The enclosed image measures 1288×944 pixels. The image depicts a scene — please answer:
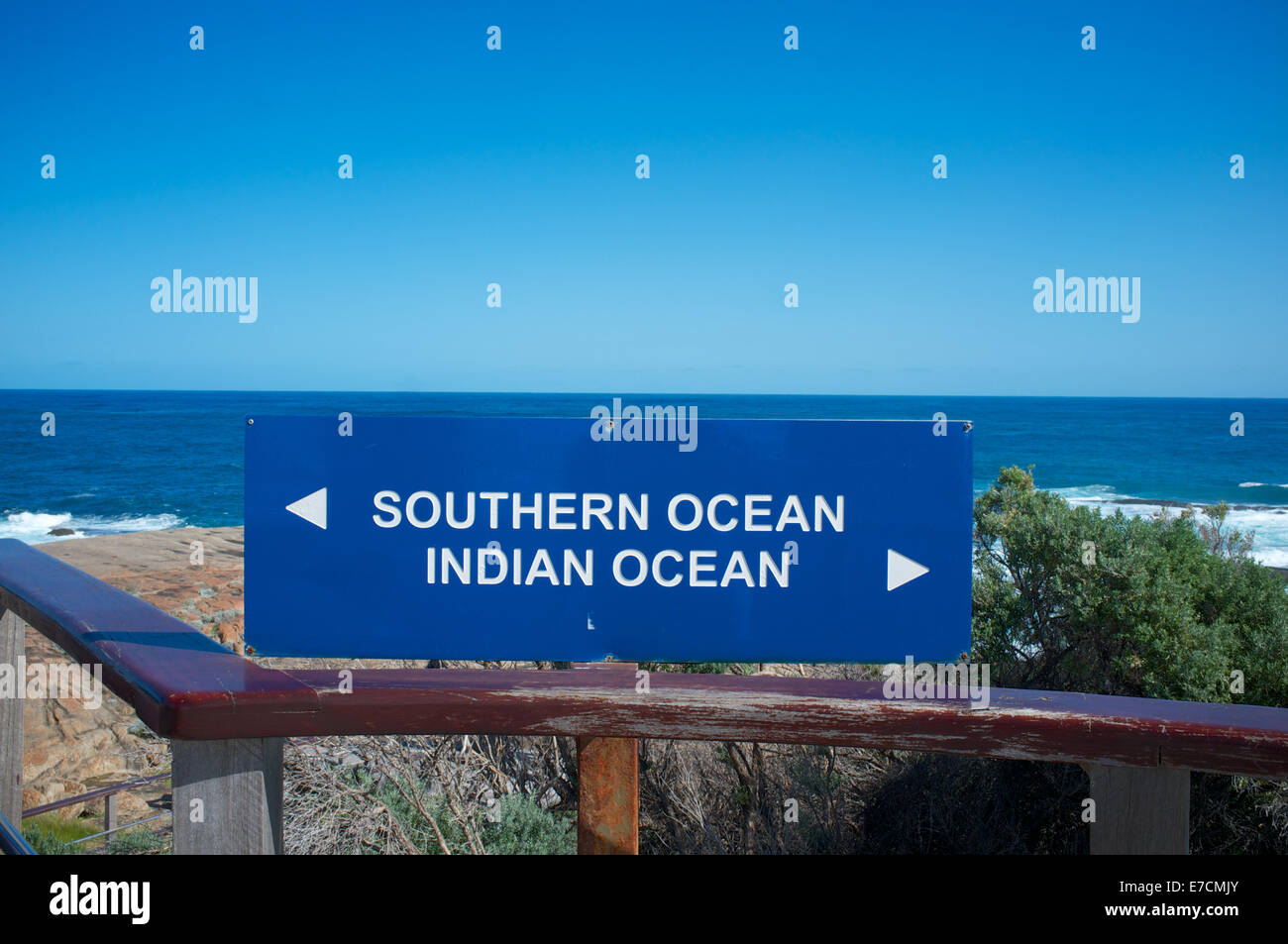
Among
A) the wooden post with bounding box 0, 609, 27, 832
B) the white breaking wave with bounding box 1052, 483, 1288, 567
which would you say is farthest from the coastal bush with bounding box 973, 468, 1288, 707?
the white breaking wave with bounding box 1052, 483, 1288, 567

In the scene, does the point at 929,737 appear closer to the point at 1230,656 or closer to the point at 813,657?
the point at 813,657

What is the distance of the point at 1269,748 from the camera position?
47.5 inches

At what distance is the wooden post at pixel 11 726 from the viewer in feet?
6.56

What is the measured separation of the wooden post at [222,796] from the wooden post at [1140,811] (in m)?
1.27

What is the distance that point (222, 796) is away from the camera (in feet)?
4.29

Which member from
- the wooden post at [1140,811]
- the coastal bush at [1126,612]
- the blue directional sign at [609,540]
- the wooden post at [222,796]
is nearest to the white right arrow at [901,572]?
the blue directional sign at [609,540]

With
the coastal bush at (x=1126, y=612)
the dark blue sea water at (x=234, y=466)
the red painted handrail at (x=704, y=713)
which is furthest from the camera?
the dark blue sea water at (x=234, y=466)

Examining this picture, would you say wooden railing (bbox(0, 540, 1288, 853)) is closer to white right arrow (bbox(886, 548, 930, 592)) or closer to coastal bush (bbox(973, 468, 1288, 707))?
white right arrow (bbox(886, 548, 930, 592))

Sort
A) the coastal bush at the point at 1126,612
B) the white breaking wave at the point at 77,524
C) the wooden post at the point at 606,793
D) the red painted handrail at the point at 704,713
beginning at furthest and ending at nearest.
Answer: the white breaking wave at the point at 77,524, the coastal bush at the point at 1126,612, the wooden post at the point at 606,793, the red painted handrail at the point at 704,713

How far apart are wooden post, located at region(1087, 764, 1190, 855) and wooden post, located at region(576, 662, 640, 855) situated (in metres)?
0.71

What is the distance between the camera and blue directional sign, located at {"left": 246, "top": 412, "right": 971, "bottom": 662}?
147 centimetres

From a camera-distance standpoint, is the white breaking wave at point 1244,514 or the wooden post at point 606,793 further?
the white breaking wave at point 1244,514

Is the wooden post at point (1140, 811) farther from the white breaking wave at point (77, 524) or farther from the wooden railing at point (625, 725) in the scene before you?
the white breaking wave at point (77, 524)
